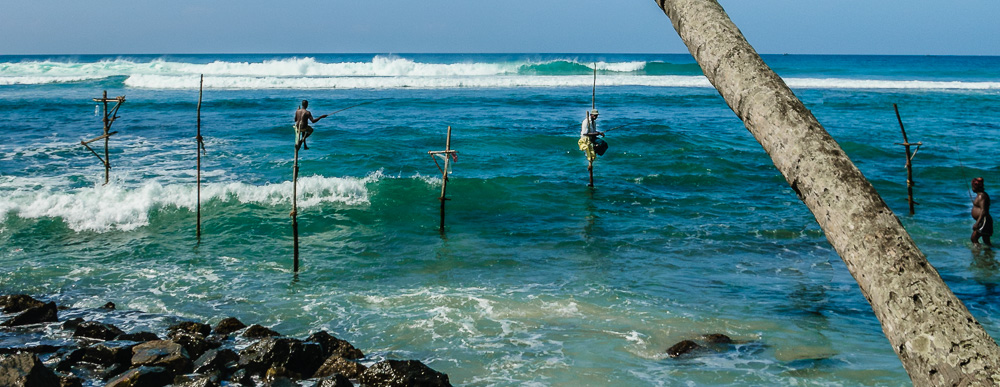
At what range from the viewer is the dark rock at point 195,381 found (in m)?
6.27

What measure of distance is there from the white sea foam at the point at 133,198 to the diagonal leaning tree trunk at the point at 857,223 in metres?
14.3

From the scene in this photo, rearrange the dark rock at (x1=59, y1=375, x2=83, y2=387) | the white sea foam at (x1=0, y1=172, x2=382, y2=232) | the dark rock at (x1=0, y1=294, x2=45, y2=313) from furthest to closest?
the white sea foam at (x1=0, y1=172, x2=382, y2=232) < the dark rock at (x1=0, y1=294, x2=45, y2=313) < the dark rock at (x1=59, y1=375, x2=83, y2=387)

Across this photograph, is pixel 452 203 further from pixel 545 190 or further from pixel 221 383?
pixel 221 383

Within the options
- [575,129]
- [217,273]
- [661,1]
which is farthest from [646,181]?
[661,1]

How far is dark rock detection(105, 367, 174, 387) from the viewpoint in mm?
6281

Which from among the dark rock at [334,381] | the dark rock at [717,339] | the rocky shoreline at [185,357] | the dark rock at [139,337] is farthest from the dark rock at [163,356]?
the dark rock at [717,339]

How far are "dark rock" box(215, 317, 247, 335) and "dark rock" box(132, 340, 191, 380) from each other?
116cm

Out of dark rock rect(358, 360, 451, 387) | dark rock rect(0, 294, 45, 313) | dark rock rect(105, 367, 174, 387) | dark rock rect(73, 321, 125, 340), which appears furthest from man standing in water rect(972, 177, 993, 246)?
dark rock rect(0, 294, 45, 313)

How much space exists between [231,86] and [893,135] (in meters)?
35.9

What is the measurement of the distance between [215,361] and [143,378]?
813 mm

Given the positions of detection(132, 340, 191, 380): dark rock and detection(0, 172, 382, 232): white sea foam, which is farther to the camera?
detection(0, 172, 382, 232): white sea foam

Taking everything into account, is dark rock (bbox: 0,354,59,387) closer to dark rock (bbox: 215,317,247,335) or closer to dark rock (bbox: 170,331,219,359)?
dark rock (bbox: 170,331,219,359)

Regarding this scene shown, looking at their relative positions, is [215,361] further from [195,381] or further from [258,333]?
[258,333]

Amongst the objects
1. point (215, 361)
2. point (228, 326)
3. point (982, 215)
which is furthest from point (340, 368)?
point (982, 215)
